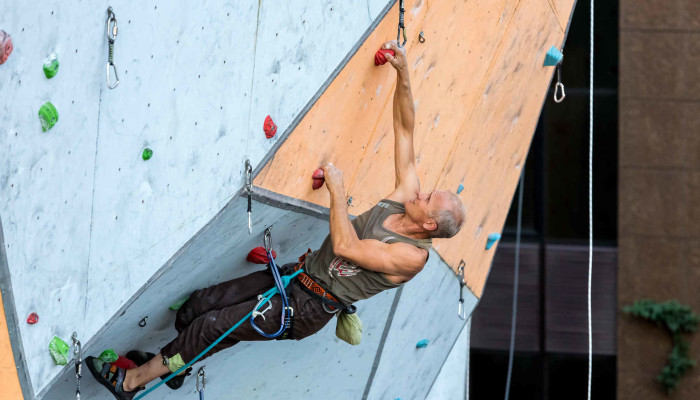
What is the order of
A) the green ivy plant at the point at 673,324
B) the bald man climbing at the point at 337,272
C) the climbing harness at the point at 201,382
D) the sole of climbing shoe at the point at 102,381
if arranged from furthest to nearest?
the green ivy plant at the point at 673,324, the climbing harness at the point at 201,382, the bald man climbing at the point at 337,272, the sole of climbing shoe at the point at 102,381

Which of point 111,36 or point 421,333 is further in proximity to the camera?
point 421,333

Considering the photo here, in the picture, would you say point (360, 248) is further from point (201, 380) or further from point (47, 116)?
point (47, 116)

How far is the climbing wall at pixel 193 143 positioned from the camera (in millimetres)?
2814

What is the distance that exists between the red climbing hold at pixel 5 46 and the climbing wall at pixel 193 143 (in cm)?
2

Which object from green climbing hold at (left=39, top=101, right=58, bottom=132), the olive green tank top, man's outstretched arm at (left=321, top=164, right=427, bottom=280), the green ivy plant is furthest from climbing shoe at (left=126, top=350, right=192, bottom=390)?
the green ivy plant

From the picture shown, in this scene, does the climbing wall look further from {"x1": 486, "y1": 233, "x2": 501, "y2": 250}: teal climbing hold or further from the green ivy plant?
the green ivy plant

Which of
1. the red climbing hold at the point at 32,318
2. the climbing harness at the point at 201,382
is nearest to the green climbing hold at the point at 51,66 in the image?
the red climbing hold at the point at 32,318

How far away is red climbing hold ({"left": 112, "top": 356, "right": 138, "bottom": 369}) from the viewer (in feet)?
12.2

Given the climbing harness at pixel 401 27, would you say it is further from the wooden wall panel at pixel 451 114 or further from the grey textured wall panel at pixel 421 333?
the grey textured wall panel at pixel 421 333

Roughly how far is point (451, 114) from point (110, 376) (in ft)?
6.11

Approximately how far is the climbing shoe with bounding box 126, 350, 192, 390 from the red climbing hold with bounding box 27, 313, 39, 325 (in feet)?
2.95

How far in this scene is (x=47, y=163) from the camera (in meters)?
2.82

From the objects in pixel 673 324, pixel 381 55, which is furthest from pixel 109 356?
pixel 673 324

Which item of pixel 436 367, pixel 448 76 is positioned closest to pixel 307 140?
pixel 448 76
